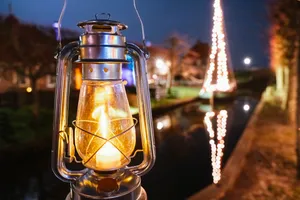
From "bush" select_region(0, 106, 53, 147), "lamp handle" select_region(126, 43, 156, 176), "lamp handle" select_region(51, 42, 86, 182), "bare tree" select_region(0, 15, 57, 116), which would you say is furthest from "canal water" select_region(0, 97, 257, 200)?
"lamp handle" select_region(51, 42, 86, 182)

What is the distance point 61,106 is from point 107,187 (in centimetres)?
27

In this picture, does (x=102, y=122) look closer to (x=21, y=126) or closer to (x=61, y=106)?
(x=61, y=106)

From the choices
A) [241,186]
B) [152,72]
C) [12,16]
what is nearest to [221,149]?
[241,186]

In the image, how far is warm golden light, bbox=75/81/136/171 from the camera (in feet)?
2.96

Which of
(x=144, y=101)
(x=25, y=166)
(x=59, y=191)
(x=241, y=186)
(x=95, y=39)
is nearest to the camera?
(x=95, y=39)

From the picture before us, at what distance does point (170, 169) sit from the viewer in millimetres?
5926

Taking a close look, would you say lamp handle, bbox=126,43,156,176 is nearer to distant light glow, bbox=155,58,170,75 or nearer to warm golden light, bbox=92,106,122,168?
warm golden light, bbox=92,106,122,168

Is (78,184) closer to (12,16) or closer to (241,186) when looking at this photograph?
(241,186)

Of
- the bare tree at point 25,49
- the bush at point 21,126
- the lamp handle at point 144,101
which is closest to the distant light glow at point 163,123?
the bush at point 21,126

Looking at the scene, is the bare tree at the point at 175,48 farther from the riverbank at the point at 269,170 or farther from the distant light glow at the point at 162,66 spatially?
the riverbank at the point at 269,170

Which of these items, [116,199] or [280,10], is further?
[280,10]

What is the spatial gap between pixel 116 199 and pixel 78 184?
0.43 feet

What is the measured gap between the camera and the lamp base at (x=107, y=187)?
87 cm

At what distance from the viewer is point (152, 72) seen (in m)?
22.1
